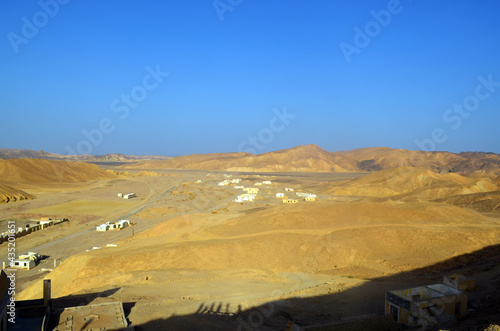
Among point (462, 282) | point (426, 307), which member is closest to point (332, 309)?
point (426, 307)

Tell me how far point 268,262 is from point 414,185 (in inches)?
1929

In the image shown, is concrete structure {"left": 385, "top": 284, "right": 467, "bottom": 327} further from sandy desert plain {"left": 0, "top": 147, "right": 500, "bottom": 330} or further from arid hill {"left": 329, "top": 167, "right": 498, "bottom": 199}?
arid hill {"left": 329, "top": 167, "right": 498, "bottom": 199}

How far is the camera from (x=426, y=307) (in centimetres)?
1269

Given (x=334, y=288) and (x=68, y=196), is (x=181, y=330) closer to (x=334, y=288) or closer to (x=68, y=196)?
(x=334, y=288)

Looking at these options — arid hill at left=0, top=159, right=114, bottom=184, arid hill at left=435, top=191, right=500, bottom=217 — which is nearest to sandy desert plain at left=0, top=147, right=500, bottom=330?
arid hill at left=435, top=191, right=500, bottom=217

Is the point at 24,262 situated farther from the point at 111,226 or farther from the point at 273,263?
the point at 273,263

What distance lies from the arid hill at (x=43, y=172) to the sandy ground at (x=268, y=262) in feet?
153

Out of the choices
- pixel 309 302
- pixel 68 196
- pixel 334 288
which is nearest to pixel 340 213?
pixel 334 288

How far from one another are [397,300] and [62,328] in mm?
11055

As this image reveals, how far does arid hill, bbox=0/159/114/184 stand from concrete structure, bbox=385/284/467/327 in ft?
252

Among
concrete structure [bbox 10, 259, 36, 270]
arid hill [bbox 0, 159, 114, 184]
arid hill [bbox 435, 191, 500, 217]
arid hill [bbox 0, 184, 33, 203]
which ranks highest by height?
arid hill [bbox 0, 159, 114, 184]

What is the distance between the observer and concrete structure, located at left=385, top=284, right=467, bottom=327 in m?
12.2

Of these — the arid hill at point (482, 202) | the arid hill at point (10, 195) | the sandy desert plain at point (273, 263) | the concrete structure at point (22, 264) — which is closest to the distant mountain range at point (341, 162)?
the arid hill at point (482, 202)

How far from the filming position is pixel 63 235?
114 ft
